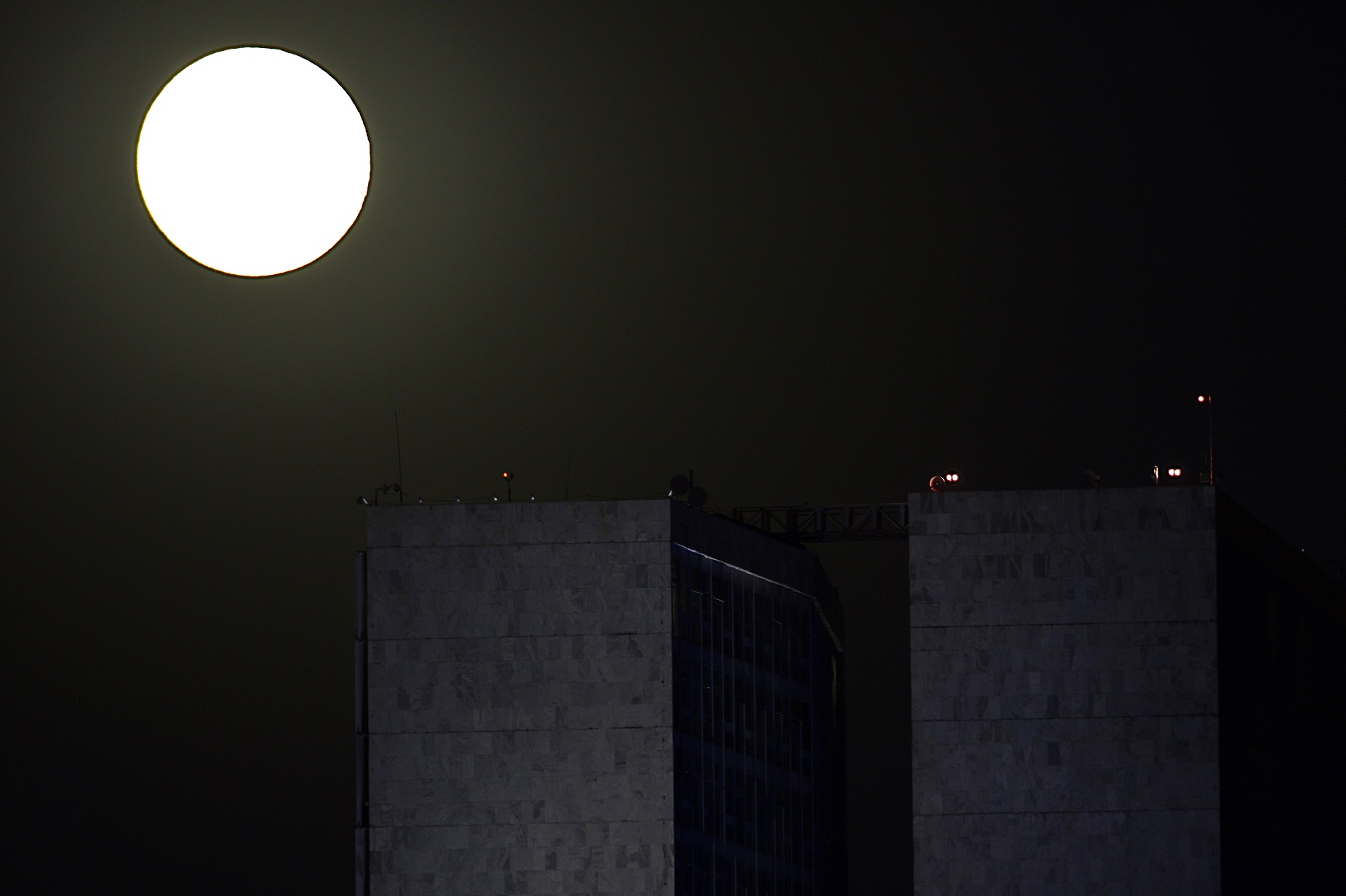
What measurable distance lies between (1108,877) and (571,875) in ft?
74.9

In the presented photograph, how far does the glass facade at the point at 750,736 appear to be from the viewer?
81188mm

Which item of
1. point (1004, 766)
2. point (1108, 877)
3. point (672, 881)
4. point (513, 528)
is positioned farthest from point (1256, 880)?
point (513, 528)

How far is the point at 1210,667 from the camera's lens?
7669cm

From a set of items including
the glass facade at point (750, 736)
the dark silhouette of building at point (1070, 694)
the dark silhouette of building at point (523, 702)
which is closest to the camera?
the dark silhouette of building at point (523, 702)

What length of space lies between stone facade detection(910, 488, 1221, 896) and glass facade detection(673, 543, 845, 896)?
1054cm

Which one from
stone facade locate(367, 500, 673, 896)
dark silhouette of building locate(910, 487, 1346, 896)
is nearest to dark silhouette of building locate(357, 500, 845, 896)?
stone facade locate(367, 500, 673, 896)

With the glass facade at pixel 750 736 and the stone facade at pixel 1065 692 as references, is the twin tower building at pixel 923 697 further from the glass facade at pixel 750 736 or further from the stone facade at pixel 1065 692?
the glass facade at pixel 750 736

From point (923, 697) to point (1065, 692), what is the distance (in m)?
6.06

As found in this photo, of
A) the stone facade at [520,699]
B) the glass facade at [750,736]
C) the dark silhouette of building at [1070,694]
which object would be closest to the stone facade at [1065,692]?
the dark silhouette of building at [1070,694]

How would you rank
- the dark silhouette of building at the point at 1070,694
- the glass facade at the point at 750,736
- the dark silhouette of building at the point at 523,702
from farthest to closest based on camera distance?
the glass facade at the point at 750,736 < the dark silhouette of building at the point at 1070,694 < the dark silhouette of building at the point at 523,702

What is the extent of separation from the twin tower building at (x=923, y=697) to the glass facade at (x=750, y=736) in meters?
2.51

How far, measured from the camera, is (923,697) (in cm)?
7694

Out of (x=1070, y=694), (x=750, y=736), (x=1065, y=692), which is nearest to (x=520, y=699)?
(x=750, y=736)

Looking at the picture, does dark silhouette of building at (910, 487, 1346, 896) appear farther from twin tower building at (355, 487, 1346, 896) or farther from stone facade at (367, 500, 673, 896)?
stone facade at (367, 500, 673, 896)
